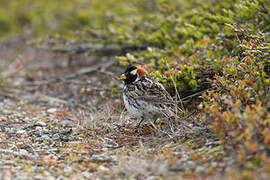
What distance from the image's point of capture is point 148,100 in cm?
518

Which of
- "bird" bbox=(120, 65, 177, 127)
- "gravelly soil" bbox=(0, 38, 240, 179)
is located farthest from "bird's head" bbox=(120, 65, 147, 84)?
"gravelly soil" bbox=(0, 38, 240, 179)

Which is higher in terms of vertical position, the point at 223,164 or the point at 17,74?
the point at 223,164

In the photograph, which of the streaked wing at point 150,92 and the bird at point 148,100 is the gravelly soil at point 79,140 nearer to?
the bird at point 148,100

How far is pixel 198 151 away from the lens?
14.3 feet

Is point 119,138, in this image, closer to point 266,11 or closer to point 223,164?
point 223,164

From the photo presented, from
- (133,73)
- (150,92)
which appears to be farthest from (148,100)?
(133,73)

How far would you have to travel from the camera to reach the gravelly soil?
406 cm

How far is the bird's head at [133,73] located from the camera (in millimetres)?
5680

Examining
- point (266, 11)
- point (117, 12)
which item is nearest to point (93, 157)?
point (266, 11)

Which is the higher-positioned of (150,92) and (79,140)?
(150,92)

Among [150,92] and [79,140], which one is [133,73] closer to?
[150,92]

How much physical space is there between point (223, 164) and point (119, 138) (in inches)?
67.8

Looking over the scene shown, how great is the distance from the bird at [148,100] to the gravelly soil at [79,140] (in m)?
0.35

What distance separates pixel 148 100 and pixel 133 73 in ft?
2.30
